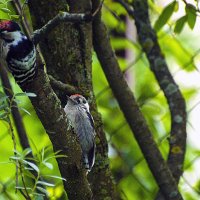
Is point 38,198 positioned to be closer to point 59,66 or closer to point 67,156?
point 67,156

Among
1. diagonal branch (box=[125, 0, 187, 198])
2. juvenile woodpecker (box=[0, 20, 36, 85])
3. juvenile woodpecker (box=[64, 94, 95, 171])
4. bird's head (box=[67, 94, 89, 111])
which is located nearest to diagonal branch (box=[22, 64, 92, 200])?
juvenile woodpecker (box=[0, 20, 36, 85])

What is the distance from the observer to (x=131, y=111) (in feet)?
7.47

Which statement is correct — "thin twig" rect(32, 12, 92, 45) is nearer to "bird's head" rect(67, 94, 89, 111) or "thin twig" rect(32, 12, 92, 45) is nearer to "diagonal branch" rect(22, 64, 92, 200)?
"diagonal branch" rect(22, 64, 92, 200)

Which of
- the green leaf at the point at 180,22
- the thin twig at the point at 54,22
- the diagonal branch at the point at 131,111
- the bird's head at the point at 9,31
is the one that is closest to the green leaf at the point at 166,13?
the green leaf at the point at 180,22

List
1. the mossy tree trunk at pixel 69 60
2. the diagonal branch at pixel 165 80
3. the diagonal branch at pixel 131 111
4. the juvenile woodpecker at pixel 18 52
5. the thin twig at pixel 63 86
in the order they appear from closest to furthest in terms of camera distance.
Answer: the juvenile woodpecker at pixel 18 52
the thin twig at pixel 63 86
the mossy tree trunk at pixel 69 60
the diagonal branch at pixel 131 111
the diagonal branch at pixel 165 80

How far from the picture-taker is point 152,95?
8.46ft

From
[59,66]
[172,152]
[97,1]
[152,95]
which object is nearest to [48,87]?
[59,66]

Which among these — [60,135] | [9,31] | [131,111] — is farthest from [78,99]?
[9,31]

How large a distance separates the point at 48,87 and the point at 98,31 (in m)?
0.76

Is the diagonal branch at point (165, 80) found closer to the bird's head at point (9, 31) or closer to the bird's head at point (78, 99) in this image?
the bird's head at point (78, 99)

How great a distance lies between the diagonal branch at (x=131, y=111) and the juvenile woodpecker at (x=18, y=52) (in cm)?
77

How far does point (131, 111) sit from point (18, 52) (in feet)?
2.98

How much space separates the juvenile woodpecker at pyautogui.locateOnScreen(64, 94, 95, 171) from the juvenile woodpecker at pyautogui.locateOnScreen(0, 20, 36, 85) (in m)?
0.51

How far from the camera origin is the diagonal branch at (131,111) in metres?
2.21
